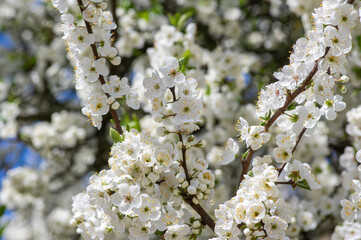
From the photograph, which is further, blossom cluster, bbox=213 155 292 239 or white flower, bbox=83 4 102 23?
white flower, bbox=83 4 102 23

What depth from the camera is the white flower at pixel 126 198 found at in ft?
5.34

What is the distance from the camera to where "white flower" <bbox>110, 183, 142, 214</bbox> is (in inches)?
64.1

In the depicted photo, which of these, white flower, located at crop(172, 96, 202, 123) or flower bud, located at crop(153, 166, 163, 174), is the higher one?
white flower, located at crop(172, 96, 202, 123)

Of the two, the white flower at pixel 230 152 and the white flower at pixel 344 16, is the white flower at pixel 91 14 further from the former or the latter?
the white flower at pixel 344 16

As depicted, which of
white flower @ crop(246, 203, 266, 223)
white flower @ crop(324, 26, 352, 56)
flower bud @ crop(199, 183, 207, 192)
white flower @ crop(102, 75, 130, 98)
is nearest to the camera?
white flower @ crop(246, 203, 266, 223)

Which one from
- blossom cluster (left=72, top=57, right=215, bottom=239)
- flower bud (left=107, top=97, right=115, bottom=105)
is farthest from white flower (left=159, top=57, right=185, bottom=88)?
flower bud (left=107, top=97, right=115, bottom=105)

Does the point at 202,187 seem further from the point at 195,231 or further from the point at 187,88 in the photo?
the point at 187,88

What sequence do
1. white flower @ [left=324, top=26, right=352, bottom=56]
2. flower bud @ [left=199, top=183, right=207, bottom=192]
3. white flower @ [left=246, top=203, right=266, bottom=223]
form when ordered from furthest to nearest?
1. flower bud @ [left=199, top=183, right=207, bottom=192]
2. white flower @ [left=324, top=26, right=352, bottom=56]
3. white flower @ [left=246, top=203, right=266, bottom=223]

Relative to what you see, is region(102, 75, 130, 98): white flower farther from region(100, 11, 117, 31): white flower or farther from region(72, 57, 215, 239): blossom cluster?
region(100, 11, 117, 31): white flower

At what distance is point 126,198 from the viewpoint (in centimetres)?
165

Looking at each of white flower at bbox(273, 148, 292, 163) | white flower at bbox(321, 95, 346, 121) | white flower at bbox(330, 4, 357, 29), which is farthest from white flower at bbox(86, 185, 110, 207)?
white flower at bbox(330, 4, 357, 29)

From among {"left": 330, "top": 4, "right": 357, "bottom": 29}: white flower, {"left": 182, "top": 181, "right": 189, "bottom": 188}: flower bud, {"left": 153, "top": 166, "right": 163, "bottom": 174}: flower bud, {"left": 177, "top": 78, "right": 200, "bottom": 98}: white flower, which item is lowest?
{"left": 182, "top": 181, "right": 189, "bottom": 188}: flower bud

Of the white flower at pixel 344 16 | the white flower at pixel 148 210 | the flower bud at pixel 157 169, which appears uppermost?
the white flower at pixel 344 16

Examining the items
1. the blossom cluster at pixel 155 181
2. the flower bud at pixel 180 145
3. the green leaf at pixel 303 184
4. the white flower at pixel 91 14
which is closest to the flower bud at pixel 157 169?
the blossom cluster at pixel 155 181
